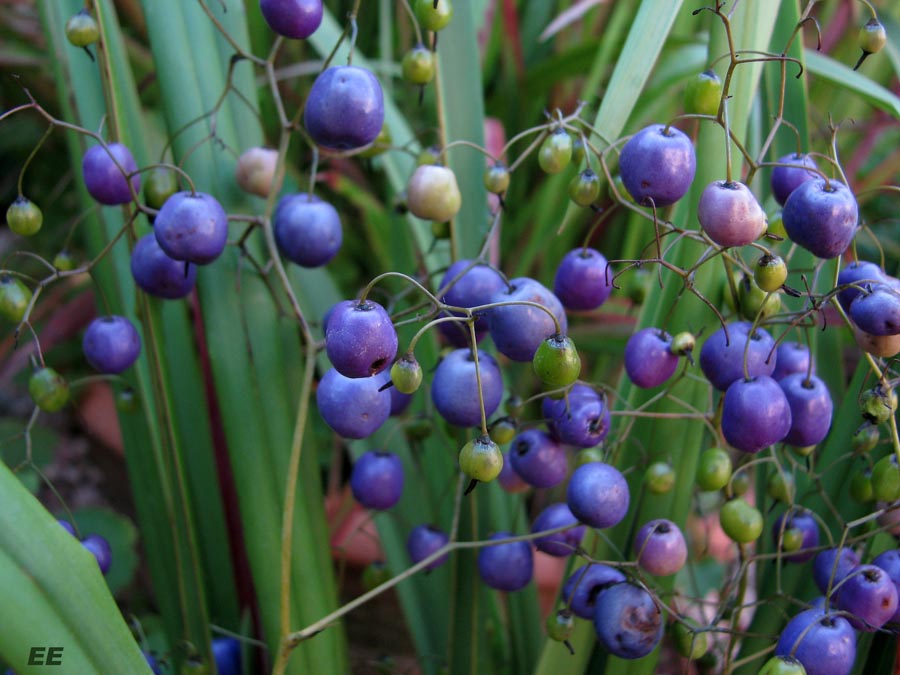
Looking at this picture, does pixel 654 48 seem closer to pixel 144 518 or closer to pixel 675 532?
pixel 675 532

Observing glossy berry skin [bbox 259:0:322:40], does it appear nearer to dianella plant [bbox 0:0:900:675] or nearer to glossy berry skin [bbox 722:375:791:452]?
dianella plant [bbox 0:0:900:675]

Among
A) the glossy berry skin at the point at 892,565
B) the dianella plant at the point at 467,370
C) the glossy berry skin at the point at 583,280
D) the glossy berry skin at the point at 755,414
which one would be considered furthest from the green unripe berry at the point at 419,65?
the glossy berry skin at the point at 892,565

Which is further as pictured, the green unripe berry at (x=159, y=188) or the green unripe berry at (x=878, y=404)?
the green unripe berry at (x=159, y=188)

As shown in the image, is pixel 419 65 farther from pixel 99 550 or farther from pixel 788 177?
pixel 99 550

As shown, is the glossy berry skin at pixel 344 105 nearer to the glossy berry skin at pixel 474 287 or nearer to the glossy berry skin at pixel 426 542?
the glossy berry skin at pixel 474 287

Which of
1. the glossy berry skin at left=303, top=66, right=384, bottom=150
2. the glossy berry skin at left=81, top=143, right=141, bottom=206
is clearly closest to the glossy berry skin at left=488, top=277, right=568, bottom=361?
the glossy berry skin at left=303, top=66, right=384, bottom=150

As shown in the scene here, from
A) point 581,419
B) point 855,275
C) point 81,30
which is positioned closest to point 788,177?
point 855,275

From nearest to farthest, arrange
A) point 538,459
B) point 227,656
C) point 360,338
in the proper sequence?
point 360,338, point 538,459, point 227,656
